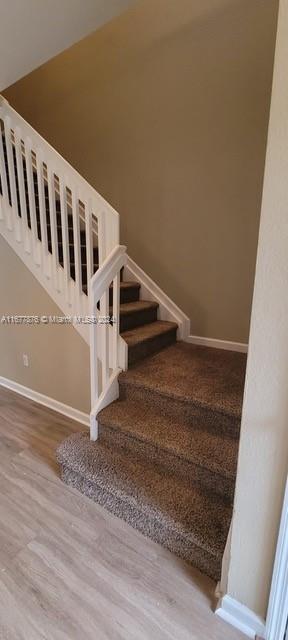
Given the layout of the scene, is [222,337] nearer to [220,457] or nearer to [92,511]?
[220,457]

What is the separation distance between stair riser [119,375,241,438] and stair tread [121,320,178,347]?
348 mm

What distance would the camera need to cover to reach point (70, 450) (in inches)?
73.5

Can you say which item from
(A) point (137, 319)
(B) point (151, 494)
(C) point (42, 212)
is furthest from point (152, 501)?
(C) point (42, 212)

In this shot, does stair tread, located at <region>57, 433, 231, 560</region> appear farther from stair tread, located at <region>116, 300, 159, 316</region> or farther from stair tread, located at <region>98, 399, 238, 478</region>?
stair tread, located at <region>116, 300, 159, 316</region>

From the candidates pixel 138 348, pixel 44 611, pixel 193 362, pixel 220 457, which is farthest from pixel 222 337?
pixel 44 611

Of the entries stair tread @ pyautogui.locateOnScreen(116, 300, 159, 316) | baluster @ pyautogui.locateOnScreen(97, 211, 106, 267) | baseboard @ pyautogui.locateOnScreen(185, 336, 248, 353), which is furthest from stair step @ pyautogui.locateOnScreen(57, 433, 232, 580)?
baseboard @ pyautogui.locateOnScreen(185, 336, 248, 353)

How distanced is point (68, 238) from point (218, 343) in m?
1.55

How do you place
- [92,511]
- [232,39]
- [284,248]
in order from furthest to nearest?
[232,39] < [92,511] < [284,248]

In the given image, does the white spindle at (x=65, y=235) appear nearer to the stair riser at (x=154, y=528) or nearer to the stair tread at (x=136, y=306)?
the stair tread at (x=136, y=306)

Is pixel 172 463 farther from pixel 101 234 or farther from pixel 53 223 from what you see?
pixel 53 223

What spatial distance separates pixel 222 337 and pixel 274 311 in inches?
74.5

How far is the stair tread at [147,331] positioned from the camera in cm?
236

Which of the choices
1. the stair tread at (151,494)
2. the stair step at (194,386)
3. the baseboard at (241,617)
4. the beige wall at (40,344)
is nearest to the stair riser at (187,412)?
the stair step at (194,386)

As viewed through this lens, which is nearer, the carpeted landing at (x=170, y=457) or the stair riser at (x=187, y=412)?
the carpeted landing at (x=170, y=457)
